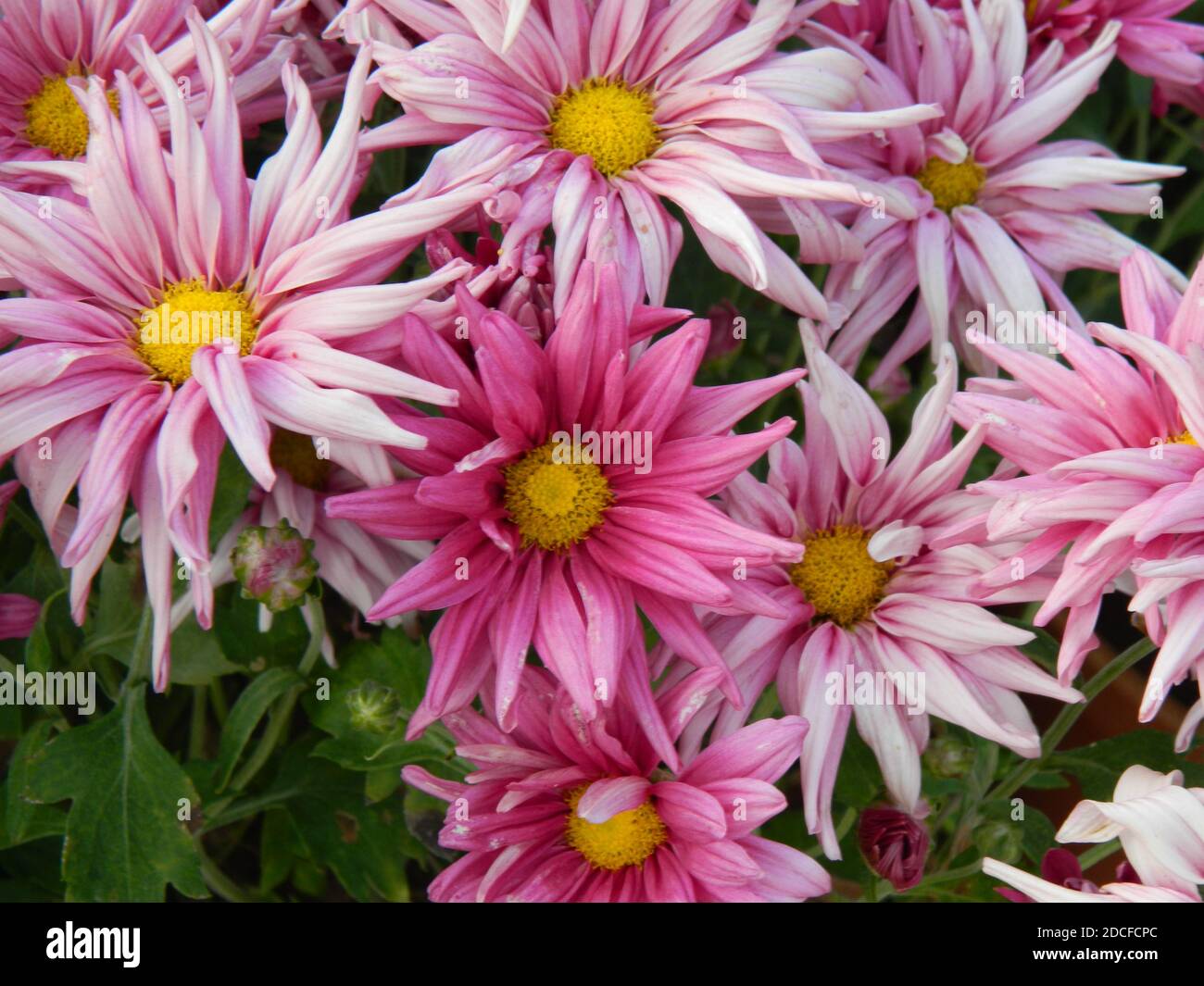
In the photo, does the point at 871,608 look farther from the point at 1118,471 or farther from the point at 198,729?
the point at 198,729

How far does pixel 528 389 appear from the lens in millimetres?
691

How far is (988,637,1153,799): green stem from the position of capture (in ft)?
2.67

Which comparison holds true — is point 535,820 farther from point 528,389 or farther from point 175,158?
point 175,158

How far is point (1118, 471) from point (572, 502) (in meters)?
0.31

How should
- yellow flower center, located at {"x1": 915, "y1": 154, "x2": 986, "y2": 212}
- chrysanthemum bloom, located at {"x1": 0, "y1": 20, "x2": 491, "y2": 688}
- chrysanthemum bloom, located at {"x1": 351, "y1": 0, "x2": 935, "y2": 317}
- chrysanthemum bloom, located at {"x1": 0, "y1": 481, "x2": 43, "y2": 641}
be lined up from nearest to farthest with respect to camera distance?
chrysanthemum bloom, located at {"x1": 0, "y1": 20, "x2": 491, "y2": 688}, chrysanthemum bloom, located at {"x1": 351, "y1": 0, "x2": 935, "y2": 317}, chrysanthemum bloom, located at {"x1": 0, "y1": 481, "x2": 43, "y2": 641}, yellow flower center, located at {"x1": 915, "y1": 154, "x2": 986, "y2": 212}

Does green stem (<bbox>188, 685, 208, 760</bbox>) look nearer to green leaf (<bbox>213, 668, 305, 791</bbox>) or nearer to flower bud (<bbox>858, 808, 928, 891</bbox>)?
green leaf (<bbox>213, 668, 305, 791</bbox>)

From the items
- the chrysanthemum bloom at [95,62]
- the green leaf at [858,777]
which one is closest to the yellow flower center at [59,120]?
the chrysanthemum bloom at [95,62]

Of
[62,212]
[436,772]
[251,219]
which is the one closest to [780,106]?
[251,219]

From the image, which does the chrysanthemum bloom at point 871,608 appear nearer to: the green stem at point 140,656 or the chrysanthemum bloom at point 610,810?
the chrysanthemum bloom at point 610,810

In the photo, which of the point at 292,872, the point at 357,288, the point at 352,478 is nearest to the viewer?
the point at 357,288

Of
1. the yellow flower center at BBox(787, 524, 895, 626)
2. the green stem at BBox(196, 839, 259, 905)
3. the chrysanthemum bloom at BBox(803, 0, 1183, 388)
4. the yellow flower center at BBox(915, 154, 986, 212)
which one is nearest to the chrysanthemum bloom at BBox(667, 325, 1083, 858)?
the yellow flower center at BBox(787, 524, 895, 626)

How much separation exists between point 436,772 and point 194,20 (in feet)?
1.84

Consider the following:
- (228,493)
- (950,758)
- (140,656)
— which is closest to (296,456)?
(228,493)

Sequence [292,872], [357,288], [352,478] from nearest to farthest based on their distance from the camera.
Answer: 1. [357,288]
2. [352,478]
3. [292,872]
